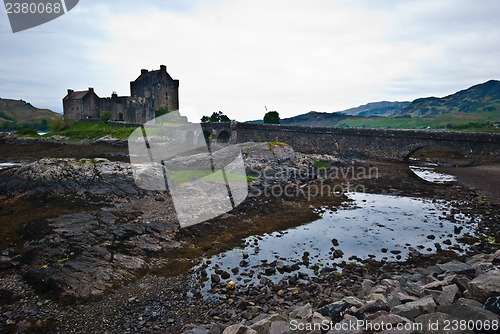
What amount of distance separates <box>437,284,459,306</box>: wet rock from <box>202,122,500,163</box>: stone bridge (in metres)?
43.4

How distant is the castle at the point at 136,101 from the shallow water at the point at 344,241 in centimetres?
6435

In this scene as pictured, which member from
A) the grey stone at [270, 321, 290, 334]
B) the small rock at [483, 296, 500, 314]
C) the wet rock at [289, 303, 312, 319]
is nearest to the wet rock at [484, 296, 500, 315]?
the small rock at [483, 296, 500, 314]

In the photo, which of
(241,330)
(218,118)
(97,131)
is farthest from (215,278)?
(218,118)

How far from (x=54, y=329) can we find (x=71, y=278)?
9.09ft

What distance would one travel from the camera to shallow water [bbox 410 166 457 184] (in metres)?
36.8

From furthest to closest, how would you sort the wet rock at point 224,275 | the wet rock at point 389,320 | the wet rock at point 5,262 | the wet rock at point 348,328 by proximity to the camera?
1. the wet rock at point 224,275
2. the wet rock at point 5,262
3. the wet rock at point 348,328
4. the wet rock at point 389,320

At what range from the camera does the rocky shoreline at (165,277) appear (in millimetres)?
8727

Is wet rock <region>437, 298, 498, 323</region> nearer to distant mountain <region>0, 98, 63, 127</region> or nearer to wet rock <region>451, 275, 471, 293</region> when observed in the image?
wet rock <region>451, 275, 471, 293</region>

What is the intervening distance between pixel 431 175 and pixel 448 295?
3770 centimetres

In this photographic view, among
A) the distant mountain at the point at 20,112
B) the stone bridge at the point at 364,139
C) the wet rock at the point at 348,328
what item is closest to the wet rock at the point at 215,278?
the wet rock at the point at 348,328

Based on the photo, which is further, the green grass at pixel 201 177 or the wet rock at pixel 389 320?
the green grass at pixel 201 177

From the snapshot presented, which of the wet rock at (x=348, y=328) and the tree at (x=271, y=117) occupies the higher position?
the tree at (x=271, y=117)

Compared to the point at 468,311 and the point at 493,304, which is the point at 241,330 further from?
the point at 493,304

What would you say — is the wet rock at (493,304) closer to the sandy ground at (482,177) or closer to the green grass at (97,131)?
the sandy ground at (482,177)
